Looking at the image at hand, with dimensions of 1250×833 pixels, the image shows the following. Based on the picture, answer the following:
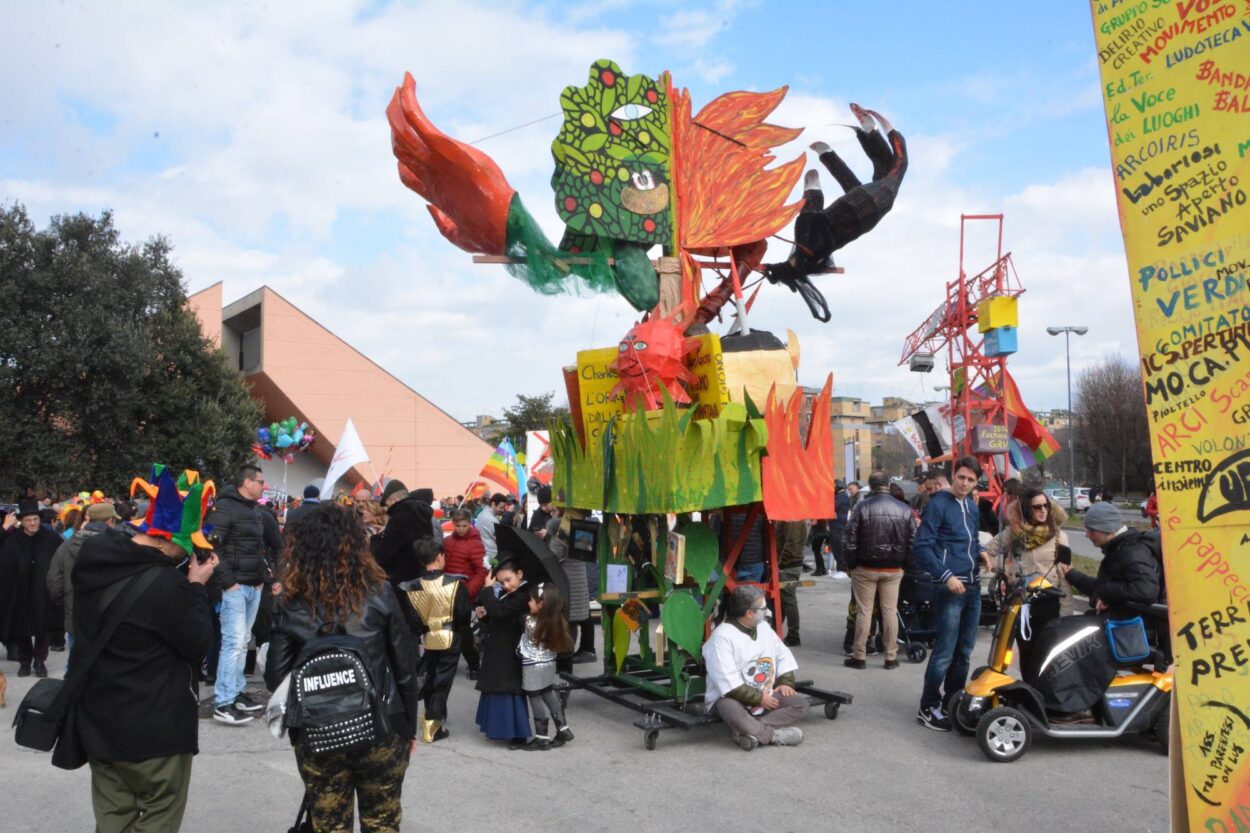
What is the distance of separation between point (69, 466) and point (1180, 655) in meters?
25.7

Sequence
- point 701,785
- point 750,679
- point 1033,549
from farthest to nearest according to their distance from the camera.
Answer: point 1033,549, point 750,679, point 701,785

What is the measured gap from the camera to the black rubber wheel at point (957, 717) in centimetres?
654

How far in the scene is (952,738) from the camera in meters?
6.78

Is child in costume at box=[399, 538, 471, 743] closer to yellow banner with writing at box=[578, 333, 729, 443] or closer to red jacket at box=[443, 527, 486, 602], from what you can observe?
yellow banner with writing at box=[578, 333, 729, 443]

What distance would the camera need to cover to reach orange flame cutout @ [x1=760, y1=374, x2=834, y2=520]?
7016 millimetres

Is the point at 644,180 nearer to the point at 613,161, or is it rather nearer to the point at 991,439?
the point at 613,161

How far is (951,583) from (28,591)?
339 inches

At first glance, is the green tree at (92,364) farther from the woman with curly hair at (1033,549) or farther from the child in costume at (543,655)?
the woman with curly hair at (1033,549)

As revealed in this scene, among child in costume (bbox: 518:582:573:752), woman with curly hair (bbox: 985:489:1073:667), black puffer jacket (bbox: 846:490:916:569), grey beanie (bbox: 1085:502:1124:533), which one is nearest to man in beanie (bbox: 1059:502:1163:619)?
grey beanie (bbox: 1085:502:1124:533)

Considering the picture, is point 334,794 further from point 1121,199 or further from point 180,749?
point 1121,199

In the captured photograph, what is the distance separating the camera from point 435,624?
693cm

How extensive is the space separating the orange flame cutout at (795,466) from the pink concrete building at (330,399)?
28871 millimetres

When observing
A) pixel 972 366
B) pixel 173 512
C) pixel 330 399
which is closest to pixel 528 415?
pixel 330 399

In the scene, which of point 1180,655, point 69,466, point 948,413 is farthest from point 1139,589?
point 69,466
